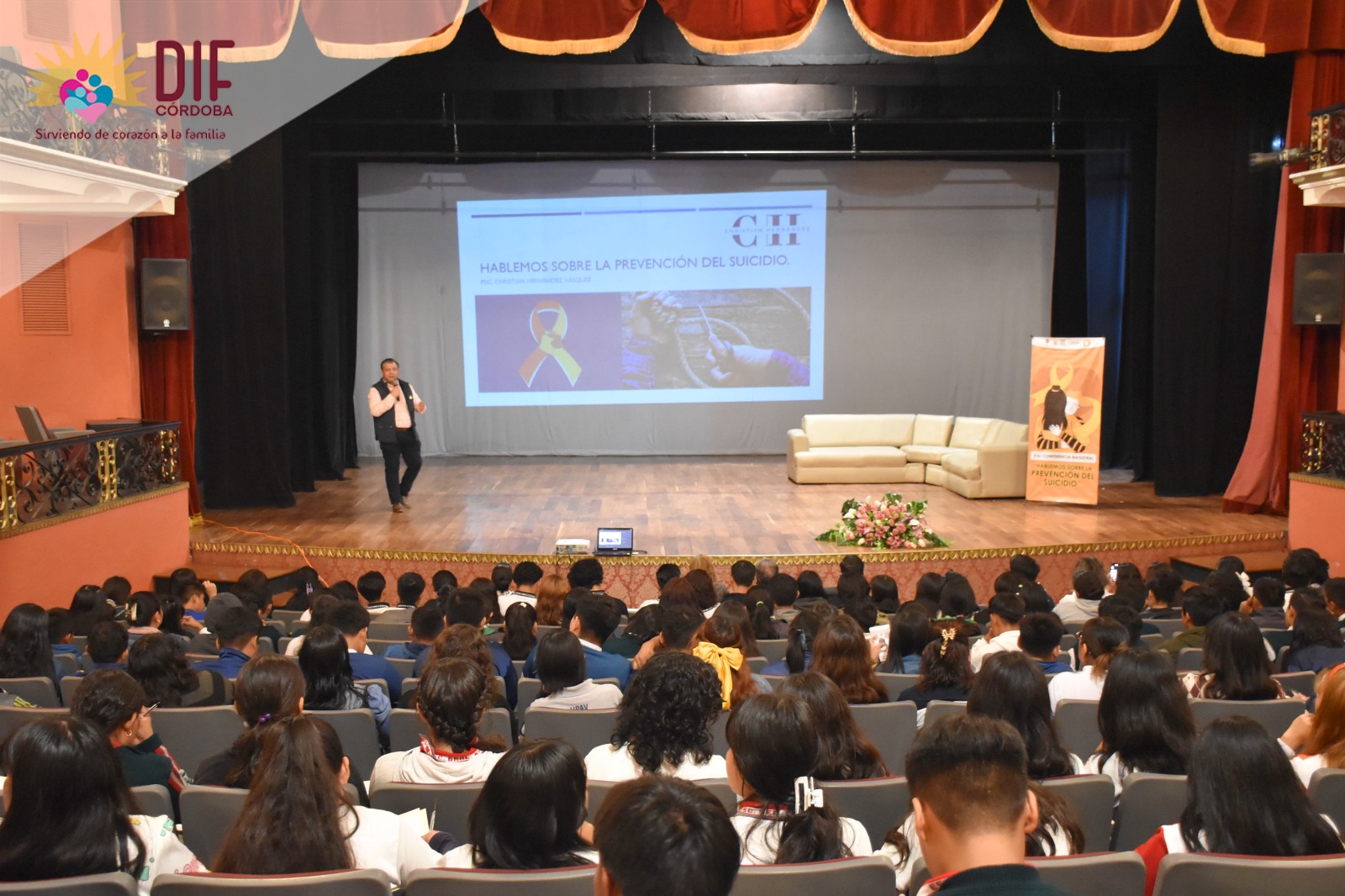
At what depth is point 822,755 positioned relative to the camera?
2.41 meters

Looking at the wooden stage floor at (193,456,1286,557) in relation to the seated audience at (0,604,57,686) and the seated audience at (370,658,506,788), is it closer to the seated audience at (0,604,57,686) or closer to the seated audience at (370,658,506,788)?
the seated audience at (0,604,57,686)

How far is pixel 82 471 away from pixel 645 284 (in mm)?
7015

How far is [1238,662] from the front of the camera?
11.0 ft

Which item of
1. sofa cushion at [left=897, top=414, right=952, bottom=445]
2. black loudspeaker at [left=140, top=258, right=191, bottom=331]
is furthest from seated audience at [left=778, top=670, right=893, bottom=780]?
sofa cushion at [left=897, top=414, right=952, bottom=445]

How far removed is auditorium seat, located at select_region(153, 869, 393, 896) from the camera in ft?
5.92

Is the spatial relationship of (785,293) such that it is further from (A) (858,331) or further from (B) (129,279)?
(B) (129,279)

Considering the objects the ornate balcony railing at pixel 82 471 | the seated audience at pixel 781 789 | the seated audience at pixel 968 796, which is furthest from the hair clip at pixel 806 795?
the ornate balcony railing at pixel 82 471

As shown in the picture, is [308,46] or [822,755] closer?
[822,755]

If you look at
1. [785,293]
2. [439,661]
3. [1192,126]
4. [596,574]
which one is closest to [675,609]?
[439,661]

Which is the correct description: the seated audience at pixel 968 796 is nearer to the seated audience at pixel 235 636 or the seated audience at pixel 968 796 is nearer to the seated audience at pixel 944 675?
the seated audience at pixel 944 675

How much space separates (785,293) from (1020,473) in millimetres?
3747

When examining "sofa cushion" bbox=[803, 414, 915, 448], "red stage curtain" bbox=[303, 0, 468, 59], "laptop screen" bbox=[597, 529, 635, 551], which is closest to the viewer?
"red stage curtain" bbox=[303, 0, 468, 59]

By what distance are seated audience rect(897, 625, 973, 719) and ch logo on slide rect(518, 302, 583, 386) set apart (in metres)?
9.92

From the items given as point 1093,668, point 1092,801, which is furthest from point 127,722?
point 1093,668
